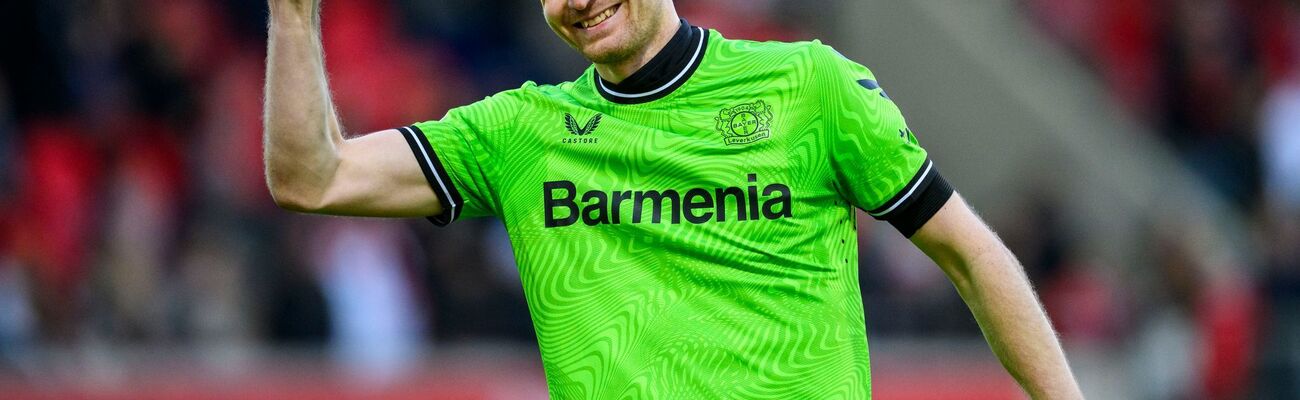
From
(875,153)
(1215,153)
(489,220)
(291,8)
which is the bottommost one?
(489,220)

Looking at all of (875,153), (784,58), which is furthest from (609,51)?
(875,153)

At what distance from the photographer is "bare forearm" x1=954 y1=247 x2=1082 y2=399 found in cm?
396

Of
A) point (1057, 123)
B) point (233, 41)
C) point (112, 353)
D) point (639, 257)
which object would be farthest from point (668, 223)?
point (1057, 123)

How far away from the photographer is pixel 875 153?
394 centimetres

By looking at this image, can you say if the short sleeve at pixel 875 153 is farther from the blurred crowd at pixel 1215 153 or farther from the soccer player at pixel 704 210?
the blurred crowd at pixel 1215 153

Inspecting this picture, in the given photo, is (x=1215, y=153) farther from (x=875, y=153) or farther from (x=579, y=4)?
(x=579, y=4)

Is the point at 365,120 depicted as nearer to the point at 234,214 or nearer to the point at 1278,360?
the point at 234,214

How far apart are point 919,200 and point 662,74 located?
0.63 meters

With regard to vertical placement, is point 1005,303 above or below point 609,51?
below

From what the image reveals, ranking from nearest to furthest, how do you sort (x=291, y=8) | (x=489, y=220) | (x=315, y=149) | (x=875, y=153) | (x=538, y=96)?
(x=291, y=8)
(x=315, y=149)
(x=875, y=153)
(x=538, y=96)
(x=489, y=220)

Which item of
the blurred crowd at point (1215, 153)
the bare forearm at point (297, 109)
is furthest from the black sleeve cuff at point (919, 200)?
the blurred crowd at point (1215, 153)

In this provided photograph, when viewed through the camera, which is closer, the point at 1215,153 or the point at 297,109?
the point at 297,109

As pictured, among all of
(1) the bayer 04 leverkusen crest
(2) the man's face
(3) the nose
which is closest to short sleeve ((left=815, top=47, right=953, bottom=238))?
(1) the bayer 04 leverkusen crest

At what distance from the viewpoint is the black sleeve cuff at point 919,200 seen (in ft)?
13.0
